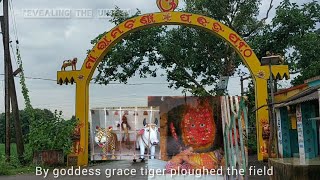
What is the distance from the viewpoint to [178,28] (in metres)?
18.7

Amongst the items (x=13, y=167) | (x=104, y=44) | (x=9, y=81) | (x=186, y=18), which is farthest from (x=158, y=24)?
(x=13, y=167)

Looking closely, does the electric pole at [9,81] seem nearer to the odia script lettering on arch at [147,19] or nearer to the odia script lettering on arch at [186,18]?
the odia script lettering on arch at [147,19]

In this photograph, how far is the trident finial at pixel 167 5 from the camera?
13.2m

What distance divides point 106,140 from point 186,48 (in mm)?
7901

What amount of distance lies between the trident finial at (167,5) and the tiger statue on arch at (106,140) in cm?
399

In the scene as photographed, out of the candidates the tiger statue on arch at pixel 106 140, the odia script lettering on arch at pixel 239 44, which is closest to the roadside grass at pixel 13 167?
the tiger statue on arch at pixel 106 140

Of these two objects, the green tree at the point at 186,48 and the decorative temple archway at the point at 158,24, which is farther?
the green tree at the point at 186,48

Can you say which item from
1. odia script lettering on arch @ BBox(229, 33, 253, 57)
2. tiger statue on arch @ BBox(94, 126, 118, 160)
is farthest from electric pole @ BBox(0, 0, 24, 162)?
odia script lettering on arch @ BBox(229, 33, 253, 57)

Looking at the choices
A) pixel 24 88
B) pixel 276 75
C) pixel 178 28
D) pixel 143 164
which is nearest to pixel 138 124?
pixel 143 164

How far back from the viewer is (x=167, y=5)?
13227 millimetres

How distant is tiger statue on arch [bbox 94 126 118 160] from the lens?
1209cm

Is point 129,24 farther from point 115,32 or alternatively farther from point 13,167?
point 13,167

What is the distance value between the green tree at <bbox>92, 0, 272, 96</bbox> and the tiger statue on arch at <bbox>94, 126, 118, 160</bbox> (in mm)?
6209
